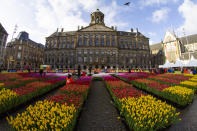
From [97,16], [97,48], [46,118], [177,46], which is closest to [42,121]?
[46,118]

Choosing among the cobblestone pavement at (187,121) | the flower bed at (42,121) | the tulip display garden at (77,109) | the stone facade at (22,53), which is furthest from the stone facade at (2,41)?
the cobblestone pavement at (187,121)

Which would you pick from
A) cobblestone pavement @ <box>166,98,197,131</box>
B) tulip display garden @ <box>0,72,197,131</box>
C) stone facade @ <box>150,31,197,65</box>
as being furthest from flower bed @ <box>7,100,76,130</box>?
stone facade @ <box>150,31,197,65</box>

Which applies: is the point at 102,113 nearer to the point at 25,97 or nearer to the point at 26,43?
the point at 25,97

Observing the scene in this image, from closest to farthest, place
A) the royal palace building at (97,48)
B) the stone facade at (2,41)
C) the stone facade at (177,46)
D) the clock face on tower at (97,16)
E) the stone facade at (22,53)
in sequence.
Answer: the stone facade at (2,41), the royal palace building at (97,48), the stone facade at (22,53), the clock face on tower at (97,16), the stone facade at (177,46)

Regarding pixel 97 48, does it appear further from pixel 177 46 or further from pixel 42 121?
pixel 177 46

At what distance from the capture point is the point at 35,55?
64.0 meters

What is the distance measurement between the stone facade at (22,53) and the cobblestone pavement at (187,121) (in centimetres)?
6269

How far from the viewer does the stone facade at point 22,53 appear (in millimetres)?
51862

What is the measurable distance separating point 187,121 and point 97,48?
149 feet

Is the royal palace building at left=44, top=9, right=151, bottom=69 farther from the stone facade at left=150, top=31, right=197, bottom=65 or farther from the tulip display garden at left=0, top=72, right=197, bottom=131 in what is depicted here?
the tulip display garden at left=0, top=72, right=197, bottom=131

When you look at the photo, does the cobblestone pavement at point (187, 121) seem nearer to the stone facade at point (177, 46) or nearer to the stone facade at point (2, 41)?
the stone facade at point (2, 41)

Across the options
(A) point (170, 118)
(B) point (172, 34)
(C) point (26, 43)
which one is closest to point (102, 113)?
(A) point (170, 118)

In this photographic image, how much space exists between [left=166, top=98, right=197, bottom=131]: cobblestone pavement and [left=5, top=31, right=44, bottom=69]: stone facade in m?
62.7

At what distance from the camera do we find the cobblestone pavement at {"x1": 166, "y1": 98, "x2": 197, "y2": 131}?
3.11 metres
